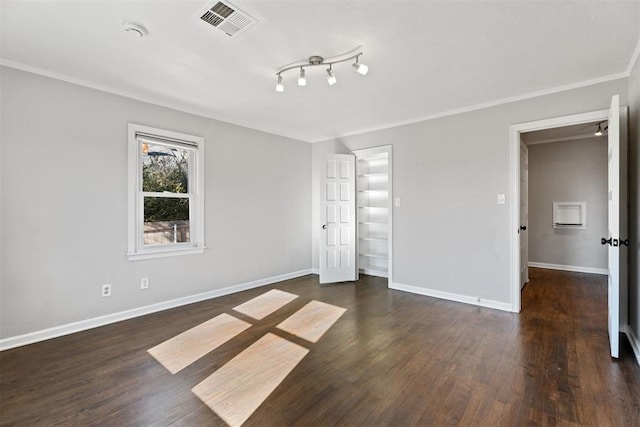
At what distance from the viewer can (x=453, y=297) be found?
4.07 meters

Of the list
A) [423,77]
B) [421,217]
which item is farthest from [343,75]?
[421,217]

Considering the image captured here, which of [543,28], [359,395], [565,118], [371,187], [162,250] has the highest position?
[543,28]

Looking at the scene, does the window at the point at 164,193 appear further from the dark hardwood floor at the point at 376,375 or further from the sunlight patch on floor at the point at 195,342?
the sunlight patch on floor at the point at 195,342

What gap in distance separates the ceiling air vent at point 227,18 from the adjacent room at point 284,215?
15mm

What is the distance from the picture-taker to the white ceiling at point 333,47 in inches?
79.4

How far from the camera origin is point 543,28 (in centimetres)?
221

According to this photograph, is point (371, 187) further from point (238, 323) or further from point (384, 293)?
point (238, 323)

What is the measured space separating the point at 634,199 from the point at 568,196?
3779 millimetres

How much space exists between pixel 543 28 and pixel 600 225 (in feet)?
16.9

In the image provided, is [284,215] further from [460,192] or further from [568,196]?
[568,196]

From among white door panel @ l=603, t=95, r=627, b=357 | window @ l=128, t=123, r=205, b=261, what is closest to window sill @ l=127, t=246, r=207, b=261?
window @ l=128, t=123, r=205, b=261

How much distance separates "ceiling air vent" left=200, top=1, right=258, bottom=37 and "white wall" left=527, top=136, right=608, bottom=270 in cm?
650

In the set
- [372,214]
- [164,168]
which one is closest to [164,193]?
[164,168]

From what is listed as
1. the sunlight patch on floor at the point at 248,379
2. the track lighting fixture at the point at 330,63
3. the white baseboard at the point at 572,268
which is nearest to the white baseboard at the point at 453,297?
the sunlight patch on floor at the point at 248,379
